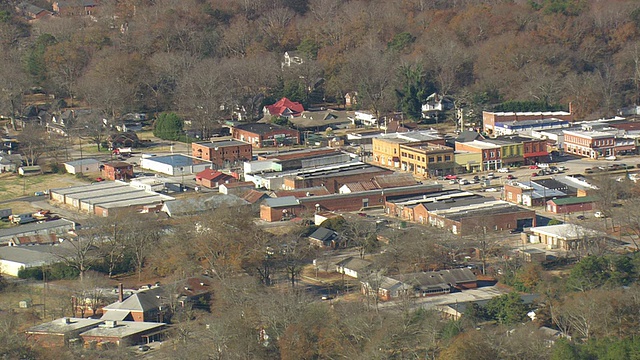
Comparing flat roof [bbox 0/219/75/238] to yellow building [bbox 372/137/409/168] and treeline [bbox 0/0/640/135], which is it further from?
treeline [bbox 0/0/640/135]

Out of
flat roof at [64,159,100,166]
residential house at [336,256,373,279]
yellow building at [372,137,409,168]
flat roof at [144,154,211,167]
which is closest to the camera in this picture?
residential house at [336,256,373,279]

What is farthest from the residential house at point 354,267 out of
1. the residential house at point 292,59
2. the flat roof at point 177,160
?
the residential house at point 292,59

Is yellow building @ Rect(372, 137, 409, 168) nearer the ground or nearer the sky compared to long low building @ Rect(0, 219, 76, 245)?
nearer the sky

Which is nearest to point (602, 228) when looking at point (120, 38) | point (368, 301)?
point (368, 301)

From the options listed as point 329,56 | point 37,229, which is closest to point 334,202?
point 37,229

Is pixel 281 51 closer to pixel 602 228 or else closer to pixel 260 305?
pixel 602 228

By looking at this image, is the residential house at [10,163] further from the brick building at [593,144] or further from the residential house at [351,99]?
the brick building at [593,144]

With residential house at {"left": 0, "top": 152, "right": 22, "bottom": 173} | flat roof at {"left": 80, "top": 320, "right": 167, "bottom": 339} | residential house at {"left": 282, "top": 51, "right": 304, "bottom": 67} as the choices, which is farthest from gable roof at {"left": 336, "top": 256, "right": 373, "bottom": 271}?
residential house at {"left": 282, "top": 51, "right": 304, "bottom": 67}
